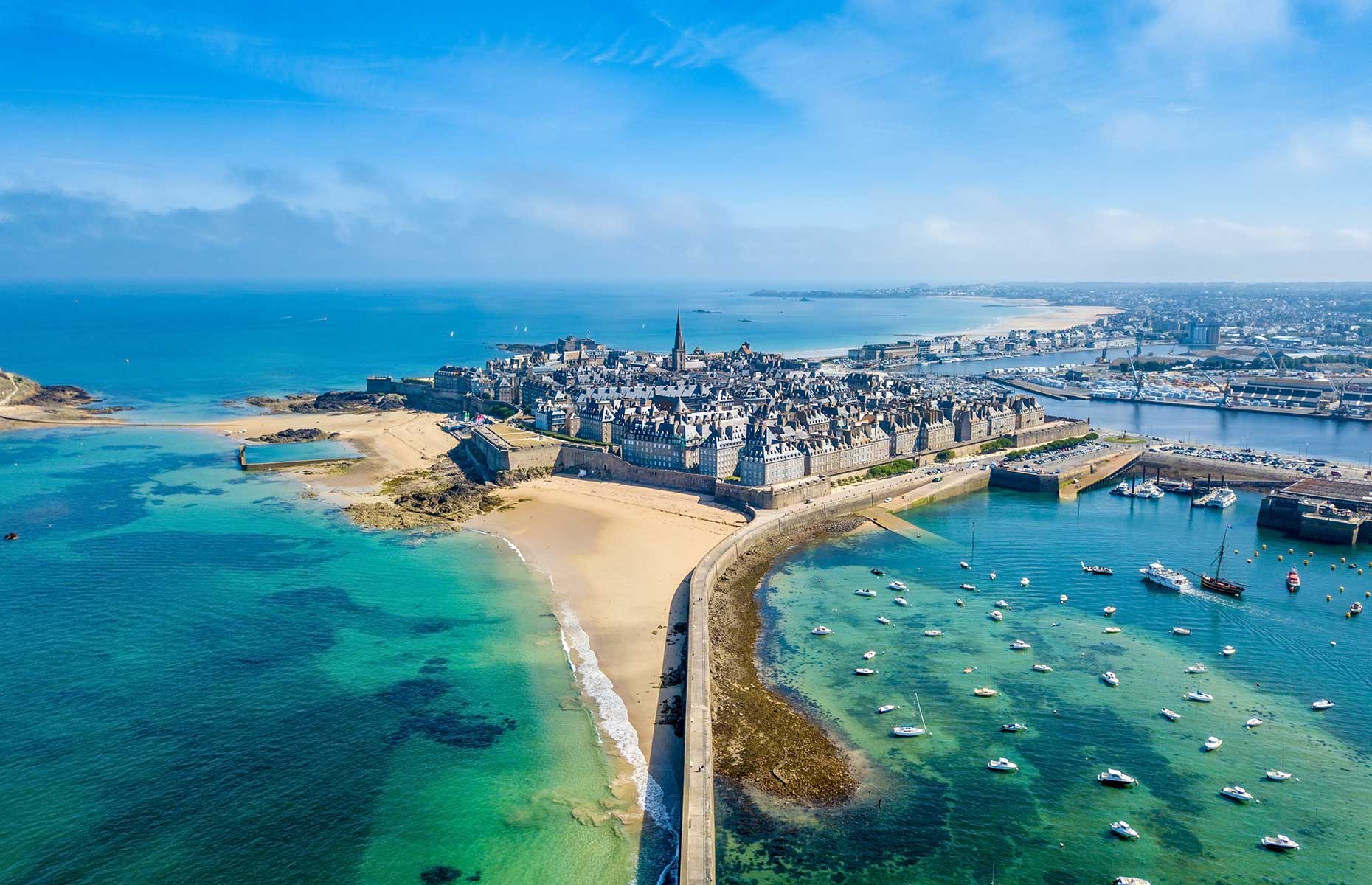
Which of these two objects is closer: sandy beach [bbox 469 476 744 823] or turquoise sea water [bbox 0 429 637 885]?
turquoise sea water [bbox 0 429 637 885]

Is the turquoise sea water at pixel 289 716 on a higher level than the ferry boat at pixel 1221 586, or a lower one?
lower

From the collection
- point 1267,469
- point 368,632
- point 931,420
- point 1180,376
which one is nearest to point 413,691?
point 368,632

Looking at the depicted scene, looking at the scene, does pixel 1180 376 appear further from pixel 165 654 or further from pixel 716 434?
pixel 165 654

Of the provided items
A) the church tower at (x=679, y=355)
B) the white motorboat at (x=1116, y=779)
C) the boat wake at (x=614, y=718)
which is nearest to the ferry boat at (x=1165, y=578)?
the white motorboat at (x=1116, y=779)

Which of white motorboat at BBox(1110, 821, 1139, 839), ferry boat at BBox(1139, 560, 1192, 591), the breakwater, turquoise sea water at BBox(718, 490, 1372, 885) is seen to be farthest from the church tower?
white motorboat at BBox(1110, 821, 1139, 839)

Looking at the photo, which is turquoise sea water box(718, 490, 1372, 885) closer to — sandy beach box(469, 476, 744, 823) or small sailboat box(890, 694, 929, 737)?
small sailboat box(890, 694, 929, 737)

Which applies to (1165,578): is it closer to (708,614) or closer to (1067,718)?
(1067,718)

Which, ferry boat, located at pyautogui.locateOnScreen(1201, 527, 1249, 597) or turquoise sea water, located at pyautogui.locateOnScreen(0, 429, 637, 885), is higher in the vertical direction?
ferry boat, located at pyautogui.locateOnScreen(1201, 527, 1249, 597)

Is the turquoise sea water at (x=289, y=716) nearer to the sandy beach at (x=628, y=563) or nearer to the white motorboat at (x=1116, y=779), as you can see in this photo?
the sandy beach at (x=628, y=563)
